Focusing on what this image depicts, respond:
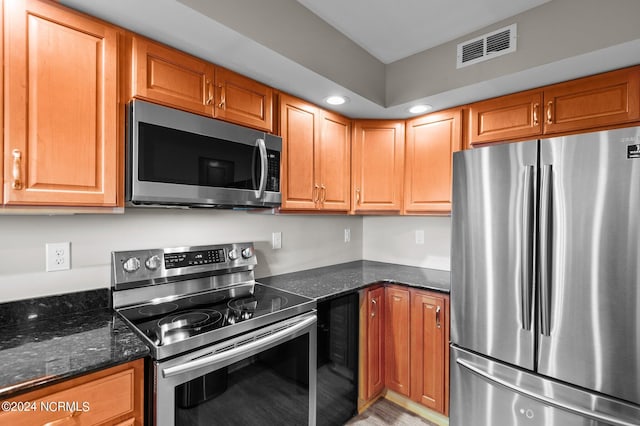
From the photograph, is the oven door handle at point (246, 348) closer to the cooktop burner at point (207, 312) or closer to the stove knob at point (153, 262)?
the cooktop burner at point (207, 312)

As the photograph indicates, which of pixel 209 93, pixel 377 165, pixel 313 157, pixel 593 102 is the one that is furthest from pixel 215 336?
pixel 593 102

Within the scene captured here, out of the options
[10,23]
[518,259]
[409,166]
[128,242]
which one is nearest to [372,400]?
[518,259]

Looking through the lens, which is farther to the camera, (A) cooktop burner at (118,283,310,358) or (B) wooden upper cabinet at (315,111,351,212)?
(B) wooden upper cabinet at (315,111,351,212)

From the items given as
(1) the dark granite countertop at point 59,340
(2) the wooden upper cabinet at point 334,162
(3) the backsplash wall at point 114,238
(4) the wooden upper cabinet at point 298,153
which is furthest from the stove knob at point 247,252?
(1) the dark granite countertop at point 59,340

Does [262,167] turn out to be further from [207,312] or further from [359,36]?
[359,36]

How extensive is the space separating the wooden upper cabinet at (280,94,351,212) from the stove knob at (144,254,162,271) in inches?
30.9

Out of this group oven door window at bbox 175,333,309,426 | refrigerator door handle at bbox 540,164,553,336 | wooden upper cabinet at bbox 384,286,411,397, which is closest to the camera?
oven door window at bbox 175,333,309,426

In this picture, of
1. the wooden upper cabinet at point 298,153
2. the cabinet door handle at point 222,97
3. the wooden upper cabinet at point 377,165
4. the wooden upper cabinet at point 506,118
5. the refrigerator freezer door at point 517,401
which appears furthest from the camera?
the wooden upper cabinet at point 377,165

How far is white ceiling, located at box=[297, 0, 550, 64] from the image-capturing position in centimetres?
174

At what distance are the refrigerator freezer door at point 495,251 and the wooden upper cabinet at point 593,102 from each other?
582 mm

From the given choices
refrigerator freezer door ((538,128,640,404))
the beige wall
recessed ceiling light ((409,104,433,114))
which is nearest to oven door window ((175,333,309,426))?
the beige wall

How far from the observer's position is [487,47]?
6.13 feet

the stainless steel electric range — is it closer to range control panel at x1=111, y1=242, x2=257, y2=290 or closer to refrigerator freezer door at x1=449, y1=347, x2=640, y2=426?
range control panel at x1=111, y1=242, x2=257, y2=290

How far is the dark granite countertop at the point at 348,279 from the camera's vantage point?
199 centimetres
